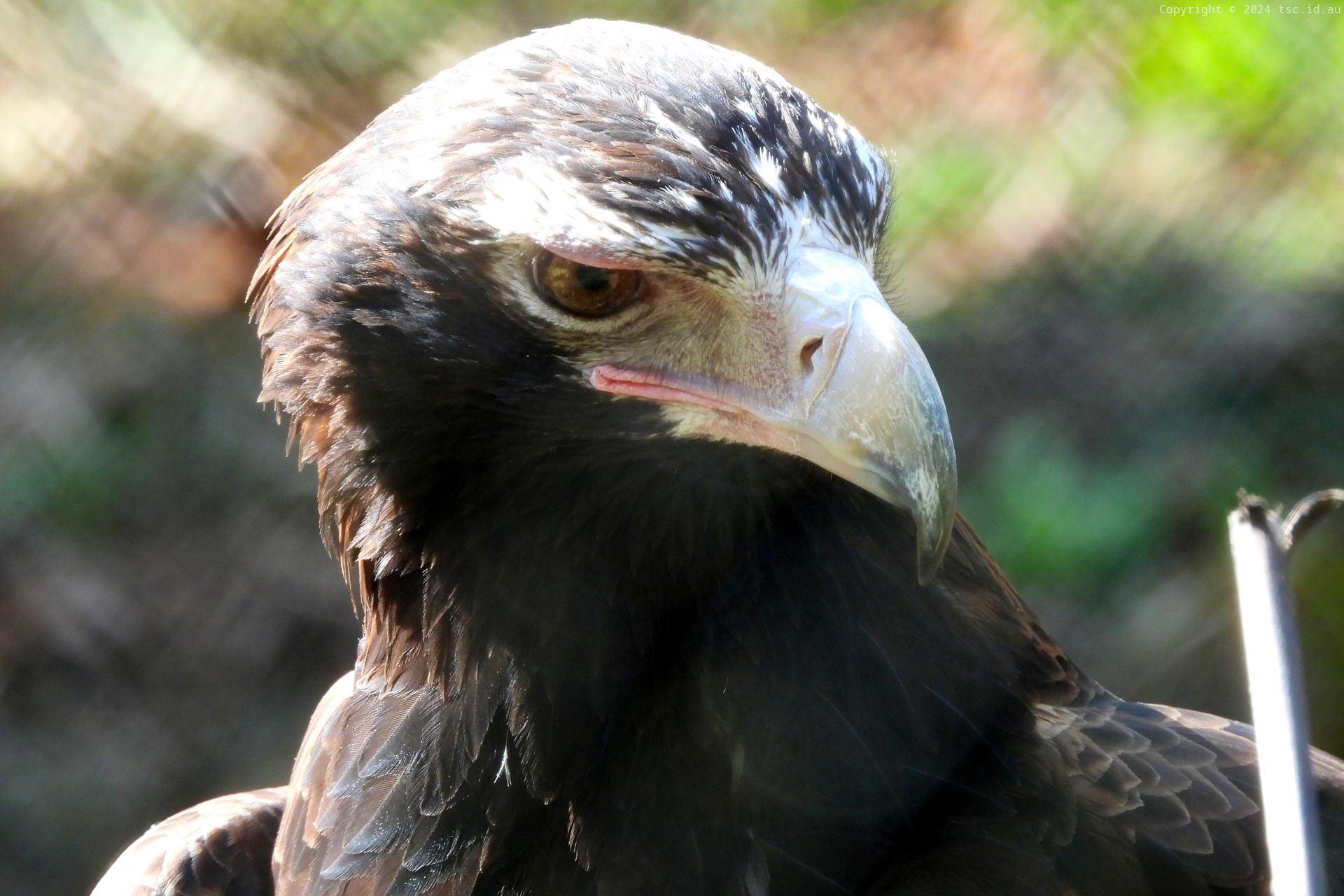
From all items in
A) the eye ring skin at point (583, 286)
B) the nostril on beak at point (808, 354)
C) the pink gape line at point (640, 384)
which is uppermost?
the nostril on beak at point (808, 354)

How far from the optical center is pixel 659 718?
6.48ft

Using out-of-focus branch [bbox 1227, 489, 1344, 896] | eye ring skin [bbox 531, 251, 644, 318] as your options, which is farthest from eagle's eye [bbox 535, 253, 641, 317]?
out-of-focus branch [bbox 1227, 489, 1344, 896]

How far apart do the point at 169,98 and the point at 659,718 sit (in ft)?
11.5

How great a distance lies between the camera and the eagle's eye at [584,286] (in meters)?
1.71

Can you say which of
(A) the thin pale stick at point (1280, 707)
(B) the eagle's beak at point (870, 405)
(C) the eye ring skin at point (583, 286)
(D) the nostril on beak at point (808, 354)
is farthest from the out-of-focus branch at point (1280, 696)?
(C) the eye ring skin at point (583, 286)

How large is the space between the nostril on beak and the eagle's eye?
0.23 meters

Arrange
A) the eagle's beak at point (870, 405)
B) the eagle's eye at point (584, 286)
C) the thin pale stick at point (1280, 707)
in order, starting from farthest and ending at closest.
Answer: the eagle's eye at point (584, 286) → the eagle's beak at point (870, 405) → the thin pale stick at point (1280, 707)

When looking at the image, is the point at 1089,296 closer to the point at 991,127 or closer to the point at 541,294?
the point at 991,127

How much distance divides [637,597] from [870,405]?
596 mm

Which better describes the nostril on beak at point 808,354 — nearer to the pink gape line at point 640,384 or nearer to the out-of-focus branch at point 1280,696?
the pink gape line at point 640,384

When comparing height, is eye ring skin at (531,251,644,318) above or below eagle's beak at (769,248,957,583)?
below

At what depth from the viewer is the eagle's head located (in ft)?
5.40

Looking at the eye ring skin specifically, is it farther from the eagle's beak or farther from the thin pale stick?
the thin pale stick

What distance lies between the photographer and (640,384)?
5.93ft
